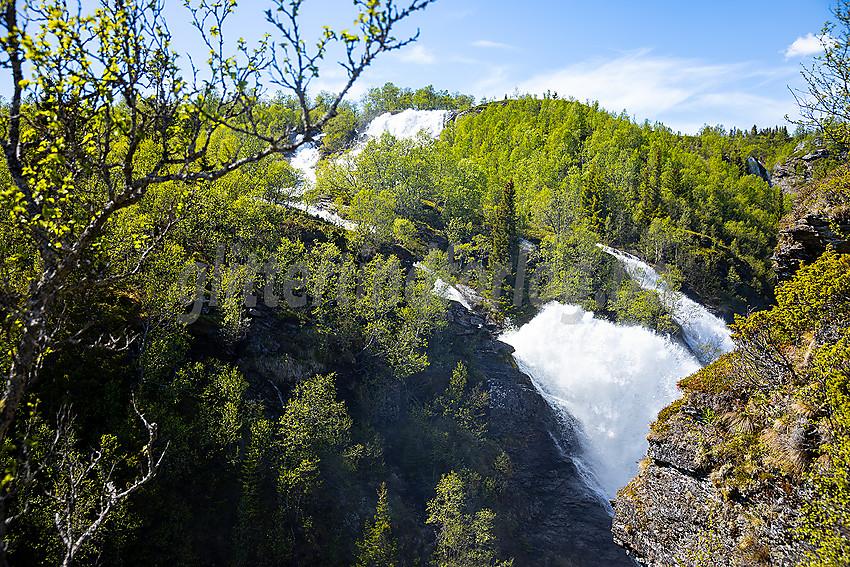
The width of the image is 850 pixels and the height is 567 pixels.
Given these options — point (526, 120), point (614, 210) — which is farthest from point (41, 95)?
point (526, 120)

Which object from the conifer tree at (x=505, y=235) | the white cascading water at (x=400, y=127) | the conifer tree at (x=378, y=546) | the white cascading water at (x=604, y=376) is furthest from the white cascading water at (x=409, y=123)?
the conifer tree at (x=378, y=546)

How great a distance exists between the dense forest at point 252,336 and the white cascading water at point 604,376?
4185mm

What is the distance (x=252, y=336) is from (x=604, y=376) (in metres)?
33.5

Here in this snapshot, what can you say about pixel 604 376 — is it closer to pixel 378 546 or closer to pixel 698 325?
pixel 698 325

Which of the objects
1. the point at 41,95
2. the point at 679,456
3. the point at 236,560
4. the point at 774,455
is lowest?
the point at 236,560

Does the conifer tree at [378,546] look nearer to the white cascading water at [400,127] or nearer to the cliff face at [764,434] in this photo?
the cliff face at [764,434]

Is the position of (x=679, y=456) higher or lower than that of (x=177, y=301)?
lower

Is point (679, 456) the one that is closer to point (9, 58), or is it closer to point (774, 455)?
point (774, 455)

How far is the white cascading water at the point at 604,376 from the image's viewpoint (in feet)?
129

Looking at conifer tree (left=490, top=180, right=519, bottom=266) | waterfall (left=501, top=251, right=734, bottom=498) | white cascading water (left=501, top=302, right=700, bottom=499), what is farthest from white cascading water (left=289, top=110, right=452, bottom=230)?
white cascading water (left=501, top=302, right=700, bottom=499)

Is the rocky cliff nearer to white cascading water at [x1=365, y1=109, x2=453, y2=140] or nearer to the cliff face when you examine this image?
the cliff face

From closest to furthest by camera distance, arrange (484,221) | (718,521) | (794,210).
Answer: (718,521) → (794,210) → (484,221)

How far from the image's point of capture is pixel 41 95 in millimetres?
6617

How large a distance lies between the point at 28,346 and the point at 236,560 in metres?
20.9
